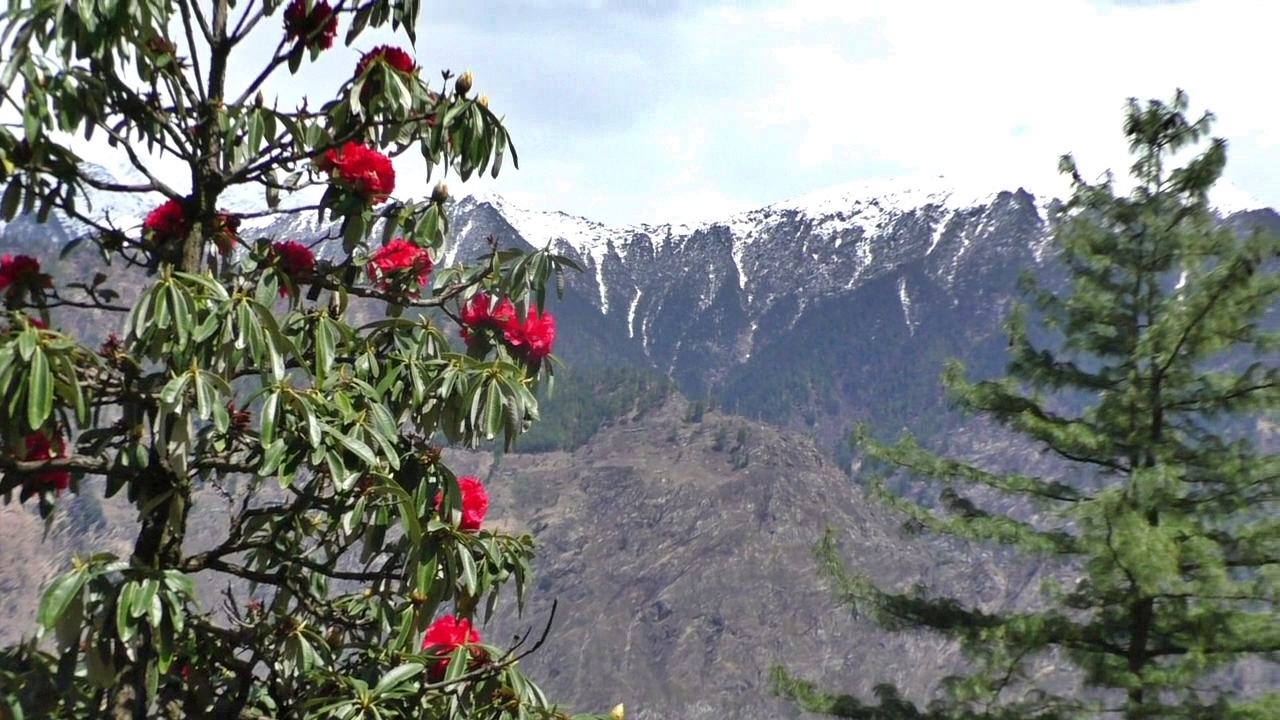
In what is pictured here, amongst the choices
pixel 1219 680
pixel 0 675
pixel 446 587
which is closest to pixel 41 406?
pixel 0 675

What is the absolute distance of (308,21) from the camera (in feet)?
12.8

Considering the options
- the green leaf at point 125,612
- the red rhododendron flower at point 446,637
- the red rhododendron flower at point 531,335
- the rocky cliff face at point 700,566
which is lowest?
Result: the rocky cliff face at point 700,566

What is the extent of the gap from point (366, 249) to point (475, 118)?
59cm

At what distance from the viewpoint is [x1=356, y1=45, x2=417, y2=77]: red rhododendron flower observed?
3.84m

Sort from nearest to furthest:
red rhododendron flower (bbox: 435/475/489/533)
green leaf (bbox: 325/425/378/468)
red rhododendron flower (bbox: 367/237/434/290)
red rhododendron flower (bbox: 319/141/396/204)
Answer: green leaf (bbox: 325/425/378/468)
red rhododendron flower (bbox: 435/475/489/533)
red rhododendron flower (bbox: 319/141/396/204)
red rhododendron flower (bbox: 367/237/434/290)

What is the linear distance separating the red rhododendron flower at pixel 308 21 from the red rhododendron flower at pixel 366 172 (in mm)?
383

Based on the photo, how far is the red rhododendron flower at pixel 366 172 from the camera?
378 cm

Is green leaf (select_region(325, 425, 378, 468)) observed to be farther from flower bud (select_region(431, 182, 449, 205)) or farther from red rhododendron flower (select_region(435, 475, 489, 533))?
flower bud (select_region(431, 182, 449, 205))

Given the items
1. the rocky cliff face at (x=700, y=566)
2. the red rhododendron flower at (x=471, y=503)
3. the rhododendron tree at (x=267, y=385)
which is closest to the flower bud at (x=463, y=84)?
the rhododendron tree at (x=267, y=385)

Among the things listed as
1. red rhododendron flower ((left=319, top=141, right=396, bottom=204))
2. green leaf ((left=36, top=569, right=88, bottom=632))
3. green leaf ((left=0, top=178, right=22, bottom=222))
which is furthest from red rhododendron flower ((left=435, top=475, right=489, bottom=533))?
green leaf ((left=0, top=178, right=22, bottom=222))

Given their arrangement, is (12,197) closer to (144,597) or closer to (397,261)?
(397,261)

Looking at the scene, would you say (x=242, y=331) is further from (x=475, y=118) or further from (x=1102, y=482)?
(x=1102, y=482)

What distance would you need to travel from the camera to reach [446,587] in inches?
138

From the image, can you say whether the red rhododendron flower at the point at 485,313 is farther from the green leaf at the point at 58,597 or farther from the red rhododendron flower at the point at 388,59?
the green leaf at the point at 58,597
